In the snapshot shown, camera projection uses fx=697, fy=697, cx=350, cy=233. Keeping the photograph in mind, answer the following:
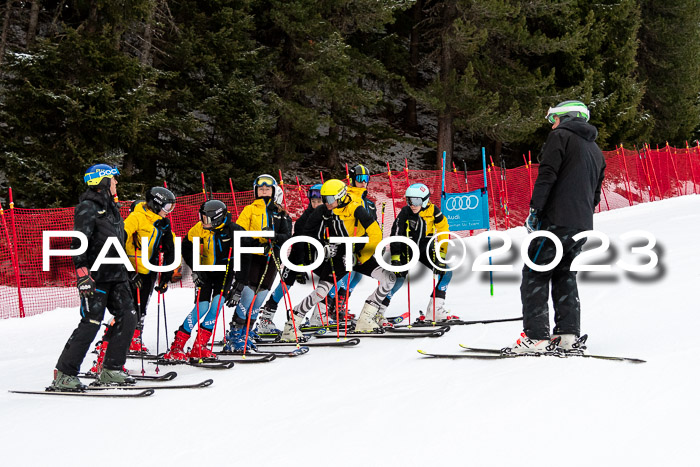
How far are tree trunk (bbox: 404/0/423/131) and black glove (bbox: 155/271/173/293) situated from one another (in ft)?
70.3

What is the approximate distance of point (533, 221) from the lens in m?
6.03

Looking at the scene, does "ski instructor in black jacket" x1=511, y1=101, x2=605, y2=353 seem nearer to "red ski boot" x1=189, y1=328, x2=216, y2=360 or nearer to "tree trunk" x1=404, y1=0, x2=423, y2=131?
"red ski boot" x1=189, y1=328, x2=216, y2=360

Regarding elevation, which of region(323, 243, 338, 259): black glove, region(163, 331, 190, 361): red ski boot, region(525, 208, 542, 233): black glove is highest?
region(525, 208, 542, 233): black glove

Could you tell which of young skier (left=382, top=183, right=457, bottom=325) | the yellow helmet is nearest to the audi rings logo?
young skier (left=382, top=183, right=457, bottom=325)

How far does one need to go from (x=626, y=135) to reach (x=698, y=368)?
981 inches

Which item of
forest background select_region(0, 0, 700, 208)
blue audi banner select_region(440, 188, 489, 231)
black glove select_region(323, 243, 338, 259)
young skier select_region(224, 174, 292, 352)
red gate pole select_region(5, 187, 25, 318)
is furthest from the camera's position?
forest background select_region(0, 0, 700, 208)

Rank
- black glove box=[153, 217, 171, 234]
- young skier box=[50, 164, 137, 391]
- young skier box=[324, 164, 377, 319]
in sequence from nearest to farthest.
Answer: young skier box=[50, 164, 137, 391]
black glove box=[153, 217, 171, 234]
young skier box=[324, 164, 377, 319]

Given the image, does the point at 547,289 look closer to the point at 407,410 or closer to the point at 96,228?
the point at 407,410

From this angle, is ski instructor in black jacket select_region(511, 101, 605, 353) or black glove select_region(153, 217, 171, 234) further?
black glove select_region(153, 217, 171, 234)

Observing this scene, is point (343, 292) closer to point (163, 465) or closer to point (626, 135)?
point (163, 465)

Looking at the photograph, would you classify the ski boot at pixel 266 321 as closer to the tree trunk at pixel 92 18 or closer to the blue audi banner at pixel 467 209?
the blue audi banner at pixel 467 209

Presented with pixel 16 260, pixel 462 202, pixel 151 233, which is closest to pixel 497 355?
pixel 151 233

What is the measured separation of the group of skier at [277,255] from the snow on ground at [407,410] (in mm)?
499

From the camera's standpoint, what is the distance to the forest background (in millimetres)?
14938
